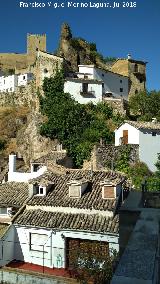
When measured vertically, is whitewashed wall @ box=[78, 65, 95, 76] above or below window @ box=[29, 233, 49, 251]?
above

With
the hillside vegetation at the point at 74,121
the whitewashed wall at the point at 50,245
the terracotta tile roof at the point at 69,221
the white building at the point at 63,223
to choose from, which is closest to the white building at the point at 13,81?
the hillside vegetation at the point at 74,121

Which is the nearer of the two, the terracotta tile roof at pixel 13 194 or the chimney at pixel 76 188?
the chimney at pixel 76 188

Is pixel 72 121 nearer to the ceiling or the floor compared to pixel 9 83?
nearer to the floor

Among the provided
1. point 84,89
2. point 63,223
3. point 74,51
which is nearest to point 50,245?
point 63,223

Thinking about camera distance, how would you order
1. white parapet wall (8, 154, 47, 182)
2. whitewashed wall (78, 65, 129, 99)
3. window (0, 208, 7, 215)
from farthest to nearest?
whitewashed wall (78, 65, 129, 99) < white parapet wall (8, 154, 47, 182) < window (0, 208, 7, 215)

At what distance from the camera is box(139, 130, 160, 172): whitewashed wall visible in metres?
39.1

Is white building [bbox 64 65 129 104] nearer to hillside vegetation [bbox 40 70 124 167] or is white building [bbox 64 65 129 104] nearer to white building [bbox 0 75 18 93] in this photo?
hillside vegetation [bbox 40 70 124 167]

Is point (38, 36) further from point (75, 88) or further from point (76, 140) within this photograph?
point (76, 140)

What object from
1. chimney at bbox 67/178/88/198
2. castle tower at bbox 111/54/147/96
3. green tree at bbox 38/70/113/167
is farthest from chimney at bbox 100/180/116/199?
castle tower at bbox 111/54/147/96

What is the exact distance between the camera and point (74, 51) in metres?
61.2

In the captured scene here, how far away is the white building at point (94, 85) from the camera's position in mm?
49438

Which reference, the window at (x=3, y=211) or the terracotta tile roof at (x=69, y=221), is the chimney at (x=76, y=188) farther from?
the window at (x=3, y=211)

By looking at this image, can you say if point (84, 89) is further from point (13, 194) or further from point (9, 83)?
point (13, 194)

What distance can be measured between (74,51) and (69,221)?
149 ft
